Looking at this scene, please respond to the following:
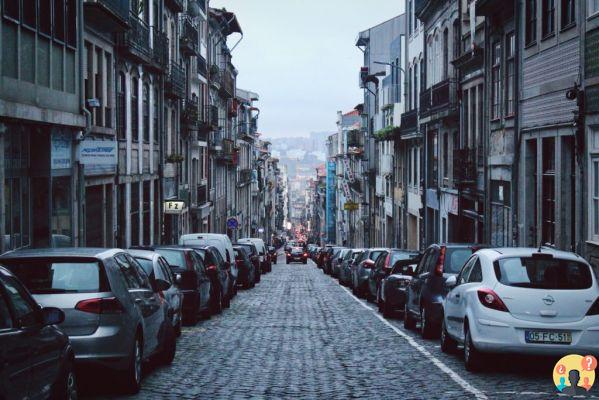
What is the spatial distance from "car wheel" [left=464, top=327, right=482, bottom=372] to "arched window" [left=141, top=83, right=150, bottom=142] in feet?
83.3

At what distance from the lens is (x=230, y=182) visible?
7550 cm

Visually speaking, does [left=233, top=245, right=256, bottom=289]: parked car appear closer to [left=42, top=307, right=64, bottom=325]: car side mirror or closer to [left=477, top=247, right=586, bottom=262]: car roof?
[left=477, top=247, right=586, bottom=262]: car roof

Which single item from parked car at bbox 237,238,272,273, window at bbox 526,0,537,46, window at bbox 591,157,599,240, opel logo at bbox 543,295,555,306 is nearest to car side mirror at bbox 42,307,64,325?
opel logo at bbox 543,295,555,306

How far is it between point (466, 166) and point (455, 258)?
678 inches

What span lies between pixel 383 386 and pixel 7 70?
34.4 feet

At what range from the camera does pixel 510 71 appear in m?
28.2

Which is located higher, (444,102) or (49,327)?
(444,102)

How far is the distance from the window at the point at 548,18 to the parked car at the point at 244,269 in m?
14.7

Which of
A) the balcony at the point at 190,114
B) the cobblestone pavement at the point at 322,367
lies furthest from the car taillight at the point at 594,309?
the balcony at the point at 190,114

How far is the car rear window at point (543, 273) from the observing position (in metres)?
12.4

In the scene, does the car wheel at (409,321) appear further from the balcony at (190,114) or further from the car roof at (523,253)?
the balcony at (190,114)

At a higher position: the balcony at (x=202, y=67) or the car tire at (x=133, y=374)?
the balcony at (x=202, y=67)

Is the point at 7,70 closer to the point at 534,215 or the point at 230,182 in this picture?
the point at 534,215

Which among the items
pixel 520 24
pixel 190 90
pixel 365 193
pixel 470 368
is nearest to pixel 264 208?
pixel 365 193
